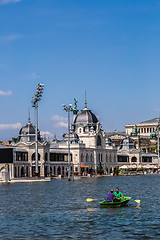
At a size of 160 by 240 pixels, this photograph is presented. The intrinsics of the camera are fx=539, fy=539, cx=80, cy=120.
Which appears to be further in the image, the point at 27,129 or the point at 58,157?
the point at 58,157

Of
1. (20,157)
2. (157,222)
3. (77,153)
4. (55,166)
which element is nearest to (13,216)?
(157,222)

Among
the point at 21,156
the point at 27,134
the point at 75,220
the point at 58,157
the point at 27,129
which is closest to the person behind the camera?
the point at 75,220

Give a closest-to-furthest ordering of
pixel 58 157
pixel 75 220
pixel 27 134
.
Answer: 1. pixel 75 220
2. pixel 27 134
3. pixel 58 157

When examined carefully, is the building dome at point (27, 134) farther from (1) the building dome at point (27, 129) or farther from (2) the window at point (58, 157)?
(2) the window at point (58, 157)

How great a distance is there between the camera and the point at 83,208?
58.2m

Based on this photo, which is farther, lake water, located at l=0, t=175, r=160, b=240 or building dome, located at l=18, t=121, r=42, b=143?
building dome, located at l=18, t=121, r=42, b=143

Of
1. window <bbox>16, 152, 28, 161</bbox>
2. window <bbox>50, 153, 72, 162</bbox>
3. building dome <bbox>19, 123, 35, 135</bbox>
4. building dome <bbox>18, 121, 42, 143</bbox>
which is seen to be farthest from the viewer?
window <bbox>50, 153, 72, 162</bbox>

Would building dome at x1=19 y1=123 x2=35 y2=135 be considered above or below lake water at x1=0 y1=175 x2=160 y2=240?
above

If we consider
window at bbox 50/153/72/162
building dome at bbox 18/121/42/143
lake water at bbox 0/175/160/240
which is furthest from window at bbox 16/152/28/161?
lake water at bbox 0/175/160/240

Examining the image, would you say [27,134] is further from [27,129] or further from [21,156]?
[21,156]

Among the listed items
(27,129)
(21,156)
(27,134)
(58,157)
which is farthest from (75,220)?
(58,157)

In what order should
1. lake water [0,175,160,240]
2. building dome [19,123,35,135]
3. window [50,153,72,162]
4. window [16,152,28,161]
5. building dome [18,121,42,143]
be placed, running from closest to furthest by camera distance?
lake water [0,175,160,240], window [16,152,28,161], building dome [18,121,42,143], building dome [19,123,35,135], window [50,153,72,162]

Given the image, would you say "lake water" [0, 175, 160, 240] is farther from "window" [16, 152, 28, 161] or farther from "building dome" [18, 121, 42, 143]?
"building dome" [18, 121, 42, 143]

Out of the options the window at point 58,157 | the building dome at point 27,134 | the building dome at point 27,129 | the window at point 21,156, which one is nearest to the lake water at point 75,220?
the window at point 21,156
